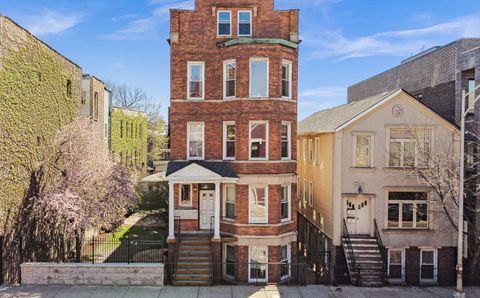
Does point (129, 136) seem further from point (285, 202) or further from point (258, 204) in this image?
point (285, 202)

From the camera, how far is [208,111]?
19.3m

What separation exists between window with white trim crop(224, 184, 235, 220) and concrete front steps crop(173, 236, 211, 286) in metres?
1.50

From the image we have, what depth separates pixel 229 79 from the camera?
18906mm

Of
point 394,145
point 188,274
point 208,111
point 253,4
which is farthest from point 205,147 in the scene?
point 394,145

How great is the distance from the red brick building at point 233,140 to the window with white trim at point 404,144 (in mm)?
4782

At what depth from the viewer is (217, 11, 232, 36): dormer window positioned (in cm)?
1947

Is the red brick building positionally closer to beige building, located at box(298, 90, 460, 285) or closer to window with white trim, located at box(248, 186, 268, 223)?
window with white trim, located at box(248, 186, 268, 223)

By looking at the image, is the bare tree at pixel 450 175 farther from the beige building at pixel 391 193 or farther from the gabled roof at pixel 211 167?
the gabled roof at pixel 211 167

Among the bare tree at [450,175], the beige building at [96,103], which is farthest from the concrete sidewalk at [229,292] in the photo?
the beige building at [96,103]

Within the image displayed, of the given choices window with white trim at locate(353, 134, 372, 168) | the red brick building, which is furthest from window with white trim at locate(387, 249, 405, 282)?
the red brick building

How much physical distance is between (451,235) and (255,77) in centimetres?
1220

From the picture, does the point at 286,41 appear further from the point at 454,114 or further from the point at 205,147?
the point at 454,114

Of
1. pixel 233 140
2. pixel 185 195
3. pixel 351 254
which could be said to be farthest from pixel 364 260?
pixel 185 195

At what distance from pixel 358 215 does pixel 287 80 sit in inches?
300
